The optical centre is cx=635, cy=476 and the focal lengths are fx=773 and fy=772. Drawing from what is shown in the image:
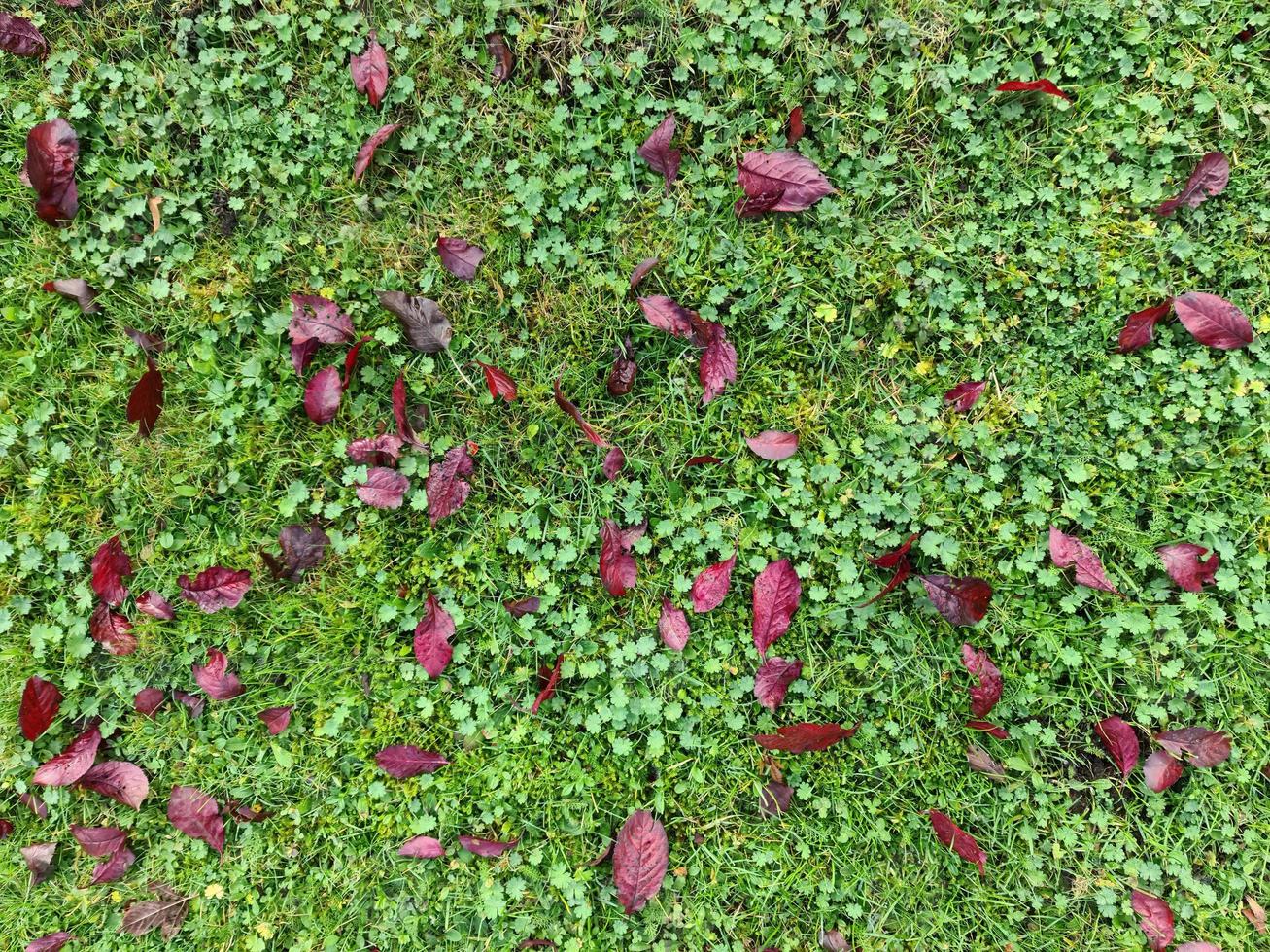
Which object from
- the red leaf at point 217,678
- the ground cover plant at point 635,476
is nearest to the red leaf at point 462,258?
the ground cover plant at point 635,476

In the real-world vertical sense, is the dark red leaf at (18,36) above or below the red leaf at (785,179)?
above

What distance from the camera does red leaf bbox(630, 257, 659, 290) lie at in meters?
2.85

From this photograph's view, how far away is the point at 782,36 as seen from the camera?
287 cm

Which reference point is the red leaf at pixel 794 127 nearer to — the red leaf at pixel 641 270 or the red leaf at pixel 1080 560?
the red leaf at pixel 641 270

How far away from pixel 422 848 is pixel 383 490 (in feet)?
4.19

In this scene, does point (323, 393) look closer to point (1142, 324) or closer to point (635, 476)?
point (635, 476)

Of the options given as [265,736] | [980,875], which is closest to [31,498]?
[265,736]

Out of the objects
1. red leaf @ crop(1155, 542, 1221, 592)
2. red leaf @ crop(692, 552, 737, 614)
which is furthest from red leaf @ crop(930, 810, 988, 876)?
red leaf @ crop(1155, 542, 1221, 592)

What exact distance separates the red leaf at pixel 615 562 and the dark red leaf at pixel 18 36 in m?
2.86

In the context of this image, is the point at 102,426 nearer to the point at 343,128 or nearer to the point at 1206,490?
the point at 343,128

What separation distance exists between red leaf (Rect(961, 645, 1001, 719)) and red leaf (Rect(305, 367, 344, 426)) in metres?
2.47

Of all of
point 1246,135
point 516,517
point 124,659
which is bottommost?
point 124,659

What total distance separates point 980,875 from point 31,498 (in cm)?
376

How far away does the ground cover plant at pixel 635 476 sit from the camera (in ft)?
8.98
